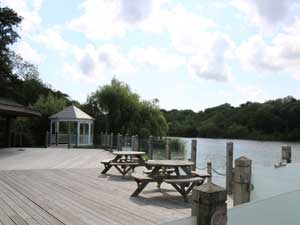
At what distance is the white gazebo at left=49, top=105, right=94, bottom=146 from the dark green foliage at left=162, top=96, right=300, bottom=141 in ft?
62.1

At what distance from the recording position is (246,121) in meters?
56.6

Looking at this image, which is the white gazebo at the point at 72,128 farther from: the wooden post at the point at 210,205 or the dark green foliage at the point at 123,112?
the wooden post at the point at 210,205

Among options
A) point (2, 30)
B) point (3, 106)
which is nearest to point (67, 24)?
point (3, 106)

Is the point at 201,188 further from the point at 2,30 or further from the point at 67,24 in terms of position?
the point at 2,30

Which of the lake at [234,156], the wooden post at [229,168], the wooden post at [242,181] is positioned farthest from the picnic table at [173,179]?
the lake at [234,156]

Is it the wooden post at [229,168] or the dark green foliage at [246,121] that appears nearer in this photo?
the wooden post at [229,168]

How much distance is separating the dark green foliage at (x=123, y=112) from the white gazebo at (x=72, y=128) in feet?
7.23

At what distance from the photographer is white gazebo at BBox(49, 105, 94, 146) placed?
2255 centimetres

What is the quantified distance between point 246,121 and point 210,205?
5689cm

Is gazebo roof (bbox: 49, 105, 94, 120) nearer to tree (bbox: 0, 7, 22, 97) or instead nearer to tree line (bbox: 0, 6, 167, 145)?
tree line (bbox: 0, 6, 167, 145)

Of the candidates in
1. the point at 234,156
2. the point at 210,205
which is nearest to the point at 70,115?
the point at 234,156

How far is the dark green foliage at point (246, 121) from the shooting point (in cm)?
4725

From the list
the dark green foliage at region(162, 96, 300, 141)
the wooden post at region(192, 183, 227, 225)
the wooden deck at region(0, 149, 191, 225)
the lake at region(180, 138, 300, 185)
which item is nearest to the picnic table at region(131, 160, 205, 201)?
the wooden deck at region(0, 149, 191, 225)

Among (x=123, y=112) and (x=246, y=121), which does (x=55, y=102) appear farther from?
(x=246, y=121)
